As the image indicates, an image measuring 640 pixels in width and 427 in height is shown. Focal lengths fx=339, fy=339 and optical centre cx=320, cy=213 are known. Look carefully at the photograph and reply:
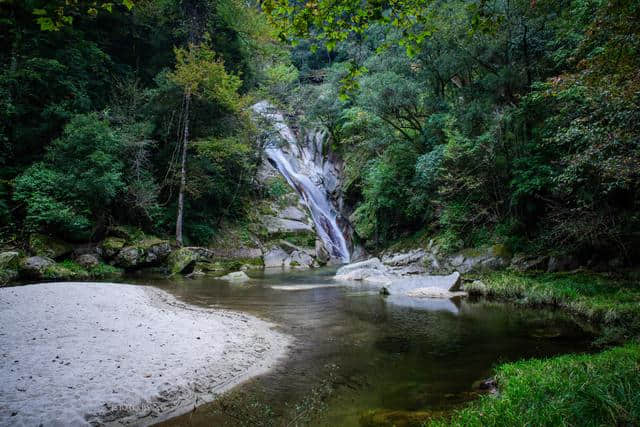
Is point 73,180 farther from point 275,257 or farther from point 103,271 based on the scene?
point 275,257

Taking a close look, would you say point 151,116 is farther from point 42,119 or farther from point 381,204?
point 381,204

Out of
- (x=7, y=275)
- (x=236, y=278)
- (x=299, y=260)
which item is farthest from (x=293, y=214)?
(x=7, y=275)

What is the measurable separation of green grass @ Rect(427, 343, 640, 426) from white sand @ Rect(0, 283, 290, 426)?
3.14 metres

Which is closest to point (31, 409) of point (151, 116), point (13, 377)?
point (13, 377)

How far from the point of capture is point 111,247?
16516 millimetres

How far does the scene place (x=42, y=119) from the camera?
17.6m

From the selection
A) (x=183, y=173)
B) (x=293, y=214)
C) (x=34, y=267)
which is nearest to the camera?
(x=34, y=267)

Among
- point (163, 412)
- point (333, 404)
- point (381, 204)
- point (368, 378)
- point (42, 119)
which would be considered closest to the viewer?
point (163, 412)

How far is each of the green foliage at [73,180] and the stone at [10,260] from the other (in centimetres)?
223

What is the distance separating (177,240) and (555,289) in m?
18.7

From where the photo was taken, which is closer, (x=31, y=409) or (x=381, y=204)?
(x=31, y=409)

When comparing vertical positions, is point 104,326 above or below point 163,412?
above

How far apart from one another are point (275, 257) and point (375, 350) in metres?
18.7

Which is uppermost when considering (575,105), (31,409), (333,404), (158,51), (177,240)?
(158,51)
